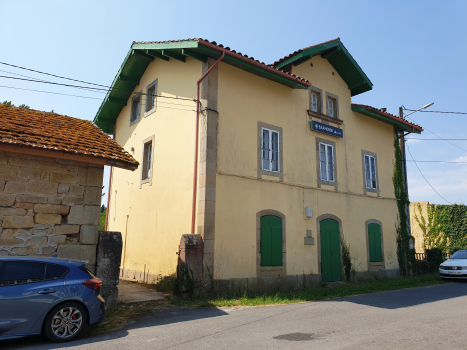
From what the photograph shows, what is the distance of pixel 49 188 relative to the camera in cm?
777

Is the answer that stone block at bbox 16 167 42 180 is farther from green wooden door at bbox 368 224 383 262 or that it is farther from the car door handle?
green wooden door at bbox 368 224 383 262

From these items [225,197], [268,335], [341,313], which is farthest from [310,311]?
[225,197]

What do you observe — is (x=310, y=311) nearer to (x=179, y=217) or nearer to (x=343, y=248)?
(x=179, y=217)

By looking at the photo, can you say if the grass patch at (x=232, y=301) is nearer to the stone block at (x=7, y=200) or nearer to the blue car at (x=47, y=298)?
the blue car at (x=47, y=298)

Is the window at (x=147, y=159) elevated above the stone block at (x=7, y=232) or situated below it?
above

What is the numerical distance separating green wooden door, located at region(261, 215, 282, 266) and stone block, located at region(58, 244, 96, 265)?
16.6ft

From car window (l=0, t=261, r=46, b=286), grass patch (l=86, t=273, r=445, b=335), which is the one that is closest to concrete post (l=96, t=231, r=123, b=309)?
grass patch (l=86, t=273, r=445, b=335)

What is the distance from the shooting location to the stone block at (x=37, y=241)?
24.5 feet

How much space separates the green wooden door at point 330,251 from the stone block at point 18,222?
29.8 feet

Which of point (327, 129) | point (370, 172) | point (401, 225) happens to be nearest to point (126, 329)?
point (327, 129)

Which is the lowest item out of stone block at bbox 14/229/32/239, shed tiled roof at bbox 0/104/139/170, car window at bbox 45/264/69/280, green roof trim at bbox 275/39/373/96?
car window at bbox 45/264/69/280

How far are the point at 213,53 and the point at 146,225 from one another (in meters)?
6.04

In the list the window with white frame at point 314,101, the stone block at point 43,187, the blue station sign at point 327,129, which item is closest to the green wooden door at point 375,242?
the blue station sign at point 327,129

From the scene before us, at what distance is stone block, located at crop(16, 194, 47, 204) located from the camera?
748 cm
